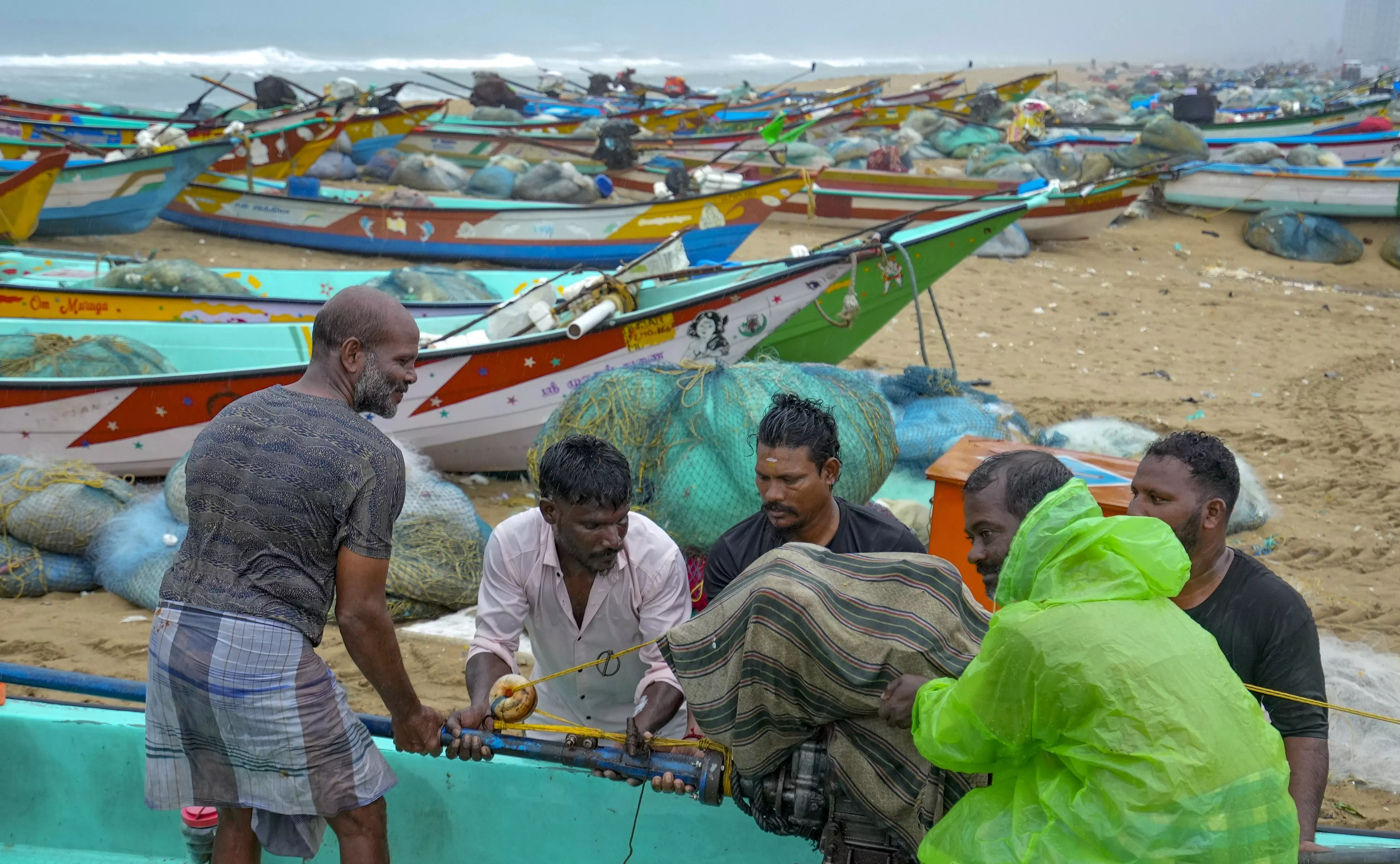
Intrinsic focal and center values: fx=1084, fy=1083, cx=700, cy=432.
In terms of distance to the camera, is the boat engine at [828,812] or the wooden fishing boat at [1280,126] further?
the wooden fishing boat at [1280,126]

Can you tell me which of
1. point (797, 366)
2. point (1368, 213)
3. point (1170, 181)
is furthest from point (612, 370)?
point (1368, 213)

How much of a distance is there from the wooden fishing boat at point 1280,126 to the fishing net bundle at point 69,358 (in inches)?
710

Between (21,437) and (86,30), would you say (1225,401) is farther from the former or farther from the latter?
(86,30)

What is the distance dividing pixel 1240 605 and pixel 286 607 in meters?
1.96

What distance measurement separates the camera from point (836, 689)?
192cm

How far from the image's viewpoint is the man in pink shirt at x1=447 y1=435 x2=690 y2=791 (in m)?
2.52

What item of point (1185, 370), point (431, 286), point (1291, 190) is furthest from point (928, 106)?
point (431, 286)

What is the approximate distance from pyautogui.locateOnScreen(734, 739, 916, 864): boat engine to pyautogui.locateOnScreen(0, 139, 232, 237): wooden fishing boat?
11.5 metres

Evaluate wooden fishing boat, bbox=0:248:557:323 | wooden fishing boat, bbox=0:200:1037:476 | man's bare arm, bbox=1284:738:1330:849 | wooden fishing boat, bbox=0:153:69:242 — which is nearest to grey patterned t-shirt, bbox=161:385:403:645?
man's bare arm, bbox=1284:738:1330:849

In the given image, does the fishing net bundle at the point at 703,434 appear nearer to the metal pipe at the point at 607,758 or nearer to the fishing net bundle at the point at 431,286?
the metal pipe at the point at 607,758

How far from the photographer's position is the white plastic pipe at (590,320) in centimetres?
584

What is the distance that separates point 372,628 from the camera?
213 cm

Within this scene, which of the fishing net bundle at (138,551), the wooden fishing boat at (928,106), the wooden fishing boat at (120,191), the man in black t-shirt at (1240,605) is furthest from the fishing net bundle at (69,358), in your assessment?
the wooden fishing boat at (928,106)

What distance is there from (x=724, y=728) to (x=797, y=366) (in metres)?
2.93
